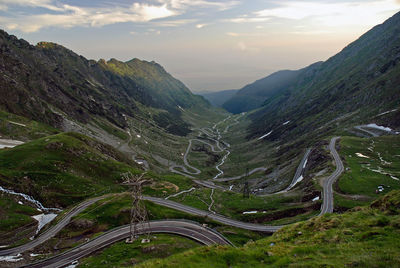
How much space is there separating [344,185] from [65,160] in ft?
325

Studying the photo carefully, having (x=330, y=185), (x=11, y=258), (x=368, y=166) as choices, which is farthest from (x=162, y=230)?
(x=368, y=166)

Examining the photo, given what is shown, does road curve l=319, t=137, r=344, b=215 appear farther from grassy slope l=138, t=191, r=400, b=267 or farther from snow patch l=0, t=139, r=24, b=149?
snow patch l=0, t=139, r=24, b=149

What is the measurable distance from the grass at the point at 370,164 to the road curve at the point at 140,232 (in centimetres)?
4722

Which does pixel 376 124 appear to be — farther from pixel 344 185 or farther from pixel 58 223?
pixel 58 223

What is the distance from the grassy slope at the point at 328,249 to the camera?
90.7ft

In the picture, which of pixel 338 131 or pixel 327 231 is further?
pixel 338 131

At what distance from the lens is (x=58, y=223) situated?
213 feet

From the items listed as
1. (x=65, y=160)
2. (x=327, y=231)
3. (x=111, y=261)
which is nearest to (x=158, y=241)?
(x=111, y=261)

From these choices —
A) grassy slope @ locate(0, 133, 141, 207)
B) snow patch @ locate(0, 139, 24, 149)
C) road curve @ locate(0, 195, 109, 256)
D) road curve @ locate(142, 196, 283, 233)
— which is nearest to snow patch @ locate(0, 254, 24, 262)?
road curve @ locate(0, 195, 109, 256)

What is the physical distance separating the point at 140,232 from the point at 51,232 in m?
20.5

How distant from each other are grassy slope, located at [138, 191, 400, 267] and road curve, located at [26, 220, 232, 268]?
18368 mm

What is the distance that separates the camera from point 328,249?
1256 inches

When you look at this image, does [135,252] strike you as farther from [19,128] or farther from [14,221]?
[19,128]

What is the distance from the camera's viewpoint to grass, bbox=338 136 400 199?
269 ft
